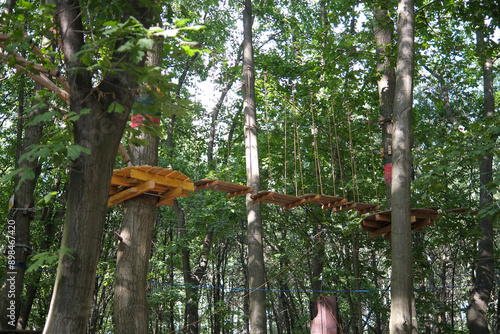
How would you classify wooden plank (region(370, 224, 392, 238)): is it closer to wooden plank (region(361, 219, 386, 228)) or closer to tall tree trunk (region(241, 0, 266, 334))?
wooden plank (region(361, 219, 386, 228))

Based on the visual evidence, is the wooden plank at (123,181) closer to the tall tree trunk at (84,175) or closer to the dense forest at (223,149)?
the dense forest at (223,149)

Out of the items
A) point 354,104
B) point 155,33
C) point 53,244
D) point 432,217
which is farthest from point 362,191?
point 155,33

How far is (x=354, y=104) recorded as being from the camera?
11.1 metres

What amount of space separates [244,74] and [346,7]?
8.05 feet

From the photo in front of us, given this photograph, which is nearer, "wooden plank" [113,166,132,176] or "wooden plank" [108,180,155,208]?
"wooden plank" [113,166,132,176]

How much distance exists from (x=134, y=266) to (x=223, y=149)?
9908 mm

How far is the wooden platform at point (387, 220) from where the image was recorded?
732 cm

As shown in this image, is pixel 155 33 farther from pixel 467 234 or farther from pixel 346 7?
pixel 467 234

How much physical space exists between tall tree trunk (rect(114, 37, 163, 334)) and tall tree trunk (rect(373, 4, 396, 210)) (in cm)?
470

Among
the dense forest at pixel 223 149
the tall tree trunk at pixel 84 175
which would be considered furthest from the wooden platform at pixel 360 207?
the tall tree trunk at pixel 84 175

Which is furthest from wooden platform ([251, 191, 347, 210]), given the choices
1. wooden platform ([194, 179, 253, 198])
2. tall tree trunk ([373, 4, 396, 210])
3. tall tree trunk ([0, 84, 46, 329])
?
tall tree trunk ([0, 84, 46, 329])

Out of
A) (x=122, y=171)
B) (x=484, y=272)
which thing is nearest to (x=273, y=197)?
(x=122, y=171)

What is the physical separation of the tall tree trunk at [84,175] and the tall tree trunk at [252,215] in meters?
5.85

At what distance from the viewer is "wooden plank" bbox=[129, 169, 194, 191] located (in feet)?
17.1
